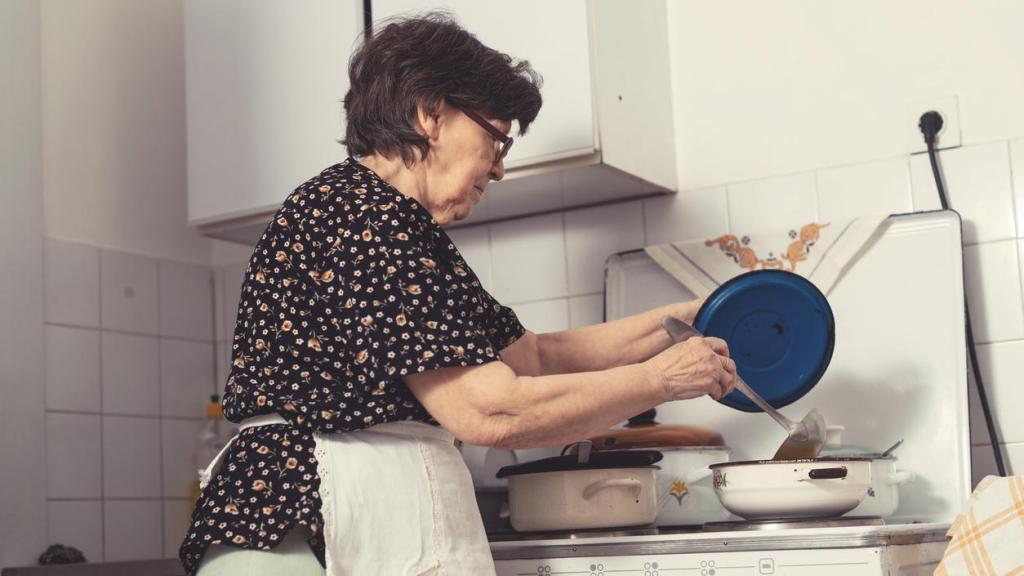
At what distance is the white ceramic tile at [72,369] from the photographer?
2059mm

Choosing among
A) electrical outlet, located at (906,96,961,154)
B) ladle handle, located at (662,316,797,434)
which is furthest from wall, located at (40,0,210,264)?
electrical outlet, located at (906,96,961,154)

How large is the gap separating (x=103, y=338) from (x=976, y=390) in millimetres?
1434

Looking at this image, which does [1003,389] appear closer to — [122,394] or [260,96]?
[260,96]

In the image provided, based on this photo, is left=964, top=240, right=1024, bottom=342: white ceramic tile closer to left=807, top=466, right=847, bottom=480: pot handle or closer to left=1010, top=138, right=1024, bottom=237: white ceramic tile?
left=1010, top=138, right=1024, bottom=237: white ceramic tile

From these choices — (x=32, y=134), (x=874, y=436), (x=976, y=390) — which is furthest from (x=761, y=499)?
(x=32, y=134)

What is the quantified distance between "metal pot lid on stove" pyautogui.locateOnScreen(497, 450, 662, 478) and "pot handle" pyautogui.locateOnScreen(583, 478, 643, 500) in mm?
18

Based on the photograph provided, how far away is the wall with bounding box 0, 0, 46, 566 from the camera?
1.96 m

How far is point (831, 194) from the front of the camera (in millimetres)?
1889

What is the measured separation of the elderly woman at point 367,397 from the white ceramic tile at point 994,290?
621mm

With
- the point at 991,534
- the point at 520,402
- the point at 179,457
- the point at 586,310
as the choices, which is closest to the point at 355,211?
the point at 520,402

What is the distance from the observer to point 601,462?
1563 millimetres

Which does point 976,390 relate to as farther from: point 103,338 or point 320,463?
point 103,338

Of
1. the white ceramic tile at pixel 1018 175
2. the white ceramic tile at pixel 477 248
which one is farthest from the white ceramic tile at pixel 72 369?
the white ceramic tile at pixel 1018 175

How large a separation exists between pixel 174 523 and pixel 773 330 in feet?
3.87
